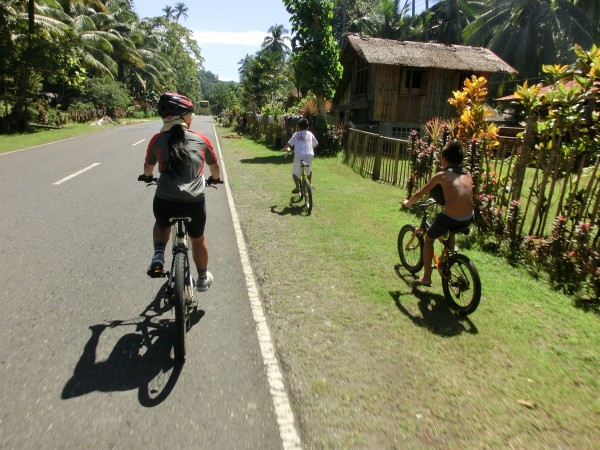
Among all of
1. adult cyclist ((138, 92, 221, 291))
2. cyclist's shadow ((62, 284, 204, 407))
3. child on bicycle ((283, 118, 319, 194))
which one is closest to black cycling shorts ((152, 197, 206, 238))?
adult cyclist ((138, 92, 221, 291))

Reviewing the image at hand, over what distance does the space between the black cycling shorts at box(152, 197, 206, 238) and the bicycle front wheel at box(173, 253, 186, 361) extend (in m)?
0.48

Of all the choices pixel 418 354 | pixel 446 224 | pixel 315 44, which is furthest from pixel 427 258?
pixel 315 44

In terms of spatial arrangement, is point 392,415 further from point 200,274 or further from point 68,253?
point 68,253

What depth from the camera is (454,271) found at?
4.61 metres

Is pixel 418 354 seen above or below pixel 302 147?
below

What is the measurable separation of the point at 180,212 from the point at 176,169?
0.38 metres

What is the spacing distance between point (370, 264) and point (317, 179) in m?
7.16

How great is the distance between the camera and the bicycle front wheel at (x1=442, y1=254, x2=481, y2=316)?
165 inches

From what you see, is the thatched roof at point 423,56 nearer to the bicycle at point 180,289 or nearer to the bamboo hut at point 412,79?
the bamboo hut at point 412,79

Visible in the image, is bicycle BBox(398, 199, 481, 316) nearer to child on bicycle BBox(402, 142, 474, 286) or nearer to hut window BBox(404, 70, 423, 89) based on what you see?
child on bicycle BBox(402, 142, 474, 286)

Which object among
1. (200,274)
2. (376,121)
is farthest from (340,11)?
(200,274)

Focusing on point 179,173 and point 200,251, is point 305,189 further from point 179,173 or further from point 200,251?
point 179,173

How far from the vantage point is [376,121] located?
Result: 23.7 metres

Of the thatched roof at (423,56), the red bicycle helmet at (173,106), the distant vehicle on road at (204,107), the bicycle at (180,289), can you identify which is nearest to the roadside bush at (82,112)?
the thatched roof at (423,56)
